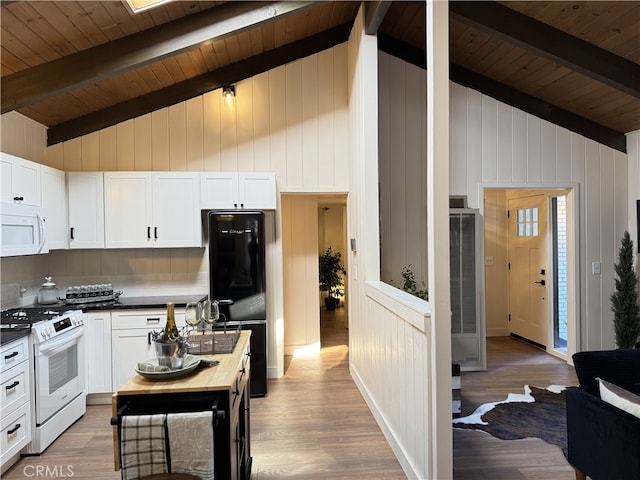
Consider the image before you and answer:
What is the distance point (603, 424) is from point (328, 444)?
1.81m

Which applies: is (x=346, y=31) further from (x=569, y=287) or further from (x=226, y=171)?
(x=569, y=287)

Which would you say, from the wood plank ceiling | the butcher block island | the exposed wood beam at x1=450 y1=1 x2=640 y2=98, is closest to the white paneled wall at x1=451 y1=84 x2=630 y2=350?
the wood plank ceiling

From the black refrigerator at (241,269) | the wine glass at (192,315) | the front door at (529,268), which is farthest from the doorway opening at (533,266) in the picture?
the wine glass at (192,315)

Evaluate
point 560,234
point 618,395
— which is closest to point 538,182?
point 560,234

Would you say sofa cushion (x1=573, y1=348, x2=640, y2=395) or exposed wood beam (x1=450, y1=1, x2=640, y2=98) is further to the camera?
exposed wood beam (x1=450, y1=1, x2=640, y2=98)

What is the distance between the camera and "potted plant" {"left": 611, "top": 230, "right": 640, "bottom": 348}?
4.64 meters

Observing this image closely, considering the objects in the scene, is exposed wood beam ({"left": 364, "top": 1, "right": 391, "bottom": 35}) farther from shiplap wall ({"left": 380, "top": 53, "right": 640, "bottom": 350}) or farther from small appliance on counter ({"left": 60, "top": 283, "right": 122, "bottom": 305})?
small appliance on counter ({"left": 60, "top": 283, "right": 122, "bottom": 305})

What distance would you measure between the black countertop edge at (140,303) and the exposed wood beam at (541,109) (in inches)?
152

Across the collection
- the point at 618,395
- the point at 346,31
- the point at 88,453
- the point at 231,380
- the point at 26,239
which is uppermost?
the point at 346,31

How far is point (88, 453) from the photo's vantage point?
3.10 metres

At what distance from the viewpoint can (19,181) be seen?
11.3ft

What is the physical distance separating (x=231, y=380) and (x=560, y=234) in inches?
204

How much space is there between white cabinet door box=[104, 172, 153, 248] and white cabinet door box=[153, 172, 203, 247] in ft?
0.25

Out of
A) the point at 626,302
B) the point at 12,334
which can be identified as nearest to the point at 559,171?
the point at 626,302
